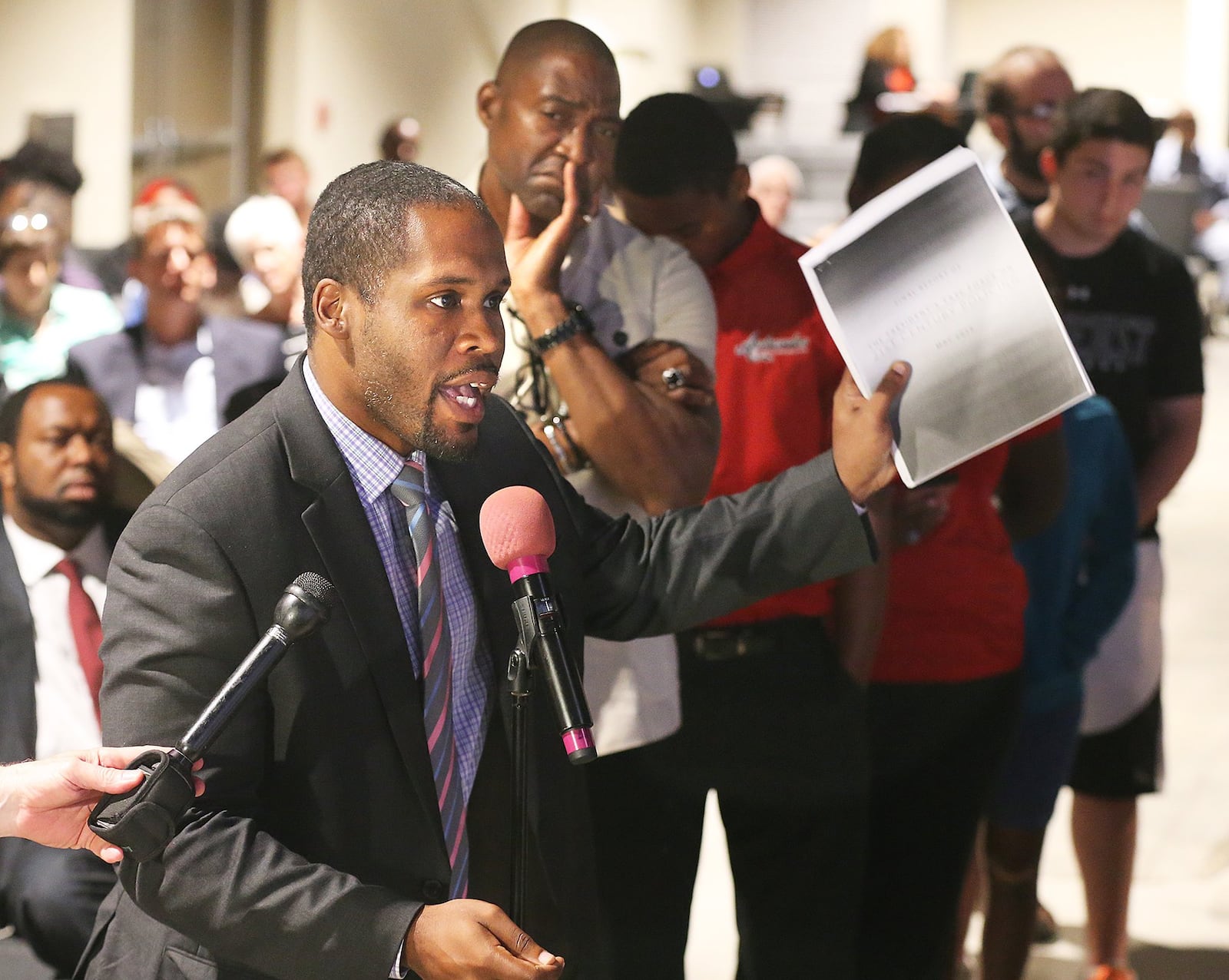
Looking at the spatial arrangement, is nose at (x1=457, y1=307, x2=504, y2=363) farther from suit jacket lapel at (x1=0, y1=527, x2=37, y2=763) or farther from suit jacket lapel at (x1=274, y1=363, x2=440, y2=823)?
suit jacket lapel at (x1=0, y1=527, x2=37, y2=763)

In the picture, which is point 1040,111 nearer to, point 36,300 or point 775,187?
point 775,187

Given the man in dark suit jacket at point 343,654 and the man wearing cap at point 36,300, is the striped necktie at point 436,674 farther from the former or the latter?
the man wearing cap at point 36,300

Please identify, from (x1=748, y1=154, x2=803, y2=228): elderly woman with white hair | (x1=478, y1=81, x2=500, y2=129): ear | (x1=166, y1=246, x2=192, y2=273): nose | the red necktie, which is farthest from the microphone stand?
(x1=748, y1=154, x2=803, y2=228): elderly woman with white hair

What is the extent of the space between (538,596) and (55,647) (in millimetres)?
1641

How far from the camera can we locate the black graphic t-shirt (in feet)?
9.92

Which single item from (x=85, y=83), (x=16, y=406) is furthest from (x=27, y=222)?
(x=85, y=83)

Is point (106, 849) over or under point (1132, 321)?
under

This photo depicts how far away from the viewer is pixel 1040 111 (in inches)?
126

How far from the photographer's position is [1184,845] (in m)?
4.12

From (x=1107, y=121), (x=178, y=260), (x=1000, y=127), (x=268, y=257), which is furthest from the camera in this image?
(x=268, y=257)

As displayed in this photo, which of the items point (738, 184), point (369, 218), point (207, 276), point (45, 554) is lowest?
point (45, 554)

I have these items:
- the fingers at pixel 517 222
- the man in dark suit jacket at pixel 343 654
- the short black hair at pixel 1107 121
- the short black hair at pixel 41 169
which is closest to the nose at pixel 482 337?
the man in dark suit jacket at pixel 343 654

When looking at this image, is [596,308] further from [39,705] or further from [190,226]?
[190,226]

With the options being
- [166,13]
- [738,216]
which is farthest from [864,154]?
[166,13]
